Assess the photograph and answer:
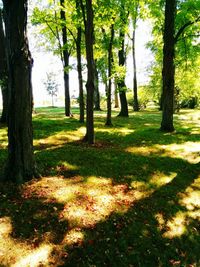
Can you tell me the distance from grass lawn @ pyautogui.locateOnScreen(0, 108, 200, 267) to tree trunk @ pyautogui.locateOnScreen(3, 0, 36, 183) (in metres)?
0.58

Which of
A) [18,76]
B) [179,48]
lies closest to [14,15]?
[18,76]

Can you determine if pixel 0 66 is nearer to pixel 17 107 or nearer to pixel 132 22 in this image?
pixel 17 107

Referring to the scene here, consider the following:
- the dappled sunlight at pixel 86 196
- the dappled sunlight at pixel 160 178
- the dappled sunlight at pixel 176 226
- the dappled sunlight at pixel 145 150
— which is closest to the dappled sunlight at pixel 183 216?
the dappled sunlight at pixel 176 226

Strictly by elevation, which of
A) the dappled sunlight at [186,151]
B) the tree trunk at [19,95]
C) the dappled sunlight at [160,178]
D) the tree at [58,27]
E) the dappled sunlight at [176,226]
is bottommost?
the dappled sunlight at [176,226]

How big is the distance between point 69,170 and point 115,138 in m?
6.13

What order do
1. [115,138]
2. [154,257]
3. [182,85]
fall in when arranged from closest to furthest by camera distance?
[154,257] → [115,138] → [182,85]

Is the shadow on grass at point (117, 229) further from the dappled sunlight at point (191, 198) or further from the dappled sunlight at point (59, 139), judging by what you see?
the dappled sunlight at point (59, 139)

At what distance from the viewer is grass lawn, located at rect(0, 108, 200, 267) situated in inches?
248

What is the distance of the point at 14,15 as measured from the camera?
8.11 m

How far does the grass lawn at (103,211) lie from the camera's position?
631cm

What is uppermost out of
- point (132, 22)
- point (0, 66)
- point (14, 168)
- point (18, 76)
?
point (132, 22)

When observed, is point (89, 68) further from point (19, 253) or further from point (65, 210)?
point (19, 253)

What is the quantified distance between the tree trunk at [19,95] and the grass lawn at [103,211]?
1.90 feet

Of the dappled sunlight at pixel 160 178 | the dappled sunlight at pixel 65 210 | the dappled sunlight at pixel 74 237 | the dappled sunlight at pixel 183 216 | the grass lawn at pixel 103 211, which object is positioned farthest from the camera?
the dappled sunlight at pixel 160 178
